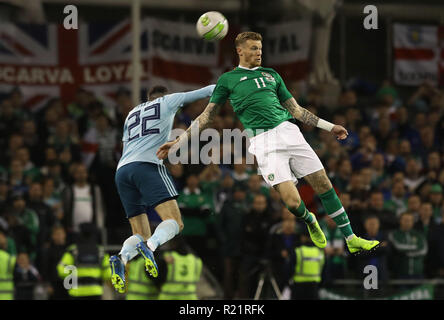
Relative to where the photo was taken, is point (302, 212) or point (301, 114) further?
point (301, 114)

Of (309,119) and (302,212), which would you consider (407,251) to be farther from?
(309,119)

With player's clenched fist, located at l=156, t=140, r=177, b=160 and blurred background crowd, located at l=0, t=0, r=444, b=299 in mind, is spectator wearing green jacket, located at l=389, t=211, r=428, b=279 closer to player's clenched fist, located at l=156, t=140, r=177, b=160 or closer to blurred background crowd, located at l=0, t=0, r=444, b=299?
blurred background crowd, located at l=0, t=0, r=444, b=299

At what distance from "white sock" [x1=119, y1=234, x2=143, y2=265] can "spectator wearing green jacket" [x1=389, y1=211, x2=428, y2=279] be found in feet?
21.1

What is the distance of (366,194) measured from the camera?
1566 cm

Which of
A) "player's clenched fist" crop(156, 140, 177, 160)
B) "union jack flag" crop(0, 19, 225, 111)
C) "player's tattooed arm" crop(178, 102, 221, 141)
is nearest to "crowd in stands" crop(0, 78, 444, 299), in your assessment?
"union jack flag" crop(0, 19, 225, 111)

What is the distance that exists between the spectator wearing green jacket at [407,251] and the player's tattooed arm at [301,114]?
575 cm

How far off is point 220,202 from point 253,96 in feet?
17.6

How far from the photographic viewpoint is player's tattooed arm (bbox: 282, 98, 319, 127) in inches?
394

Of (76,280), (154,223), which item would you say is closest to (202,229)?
(154,223)

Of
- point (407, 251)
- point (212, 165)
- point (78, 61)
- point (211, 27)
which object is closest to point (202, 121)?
point (211, 27)

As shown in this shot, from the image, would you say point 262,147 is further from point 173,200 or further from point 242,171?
point 242,171

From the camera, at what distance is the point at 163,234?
984 centimetres

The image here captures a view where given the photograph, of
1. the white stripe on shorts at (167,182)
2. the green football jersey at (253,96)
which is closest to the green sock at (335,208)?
the green football jersey at (253,96)

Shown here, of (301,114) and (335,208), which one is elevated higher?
(301,114)
